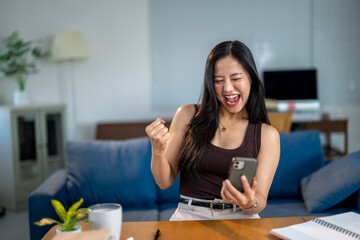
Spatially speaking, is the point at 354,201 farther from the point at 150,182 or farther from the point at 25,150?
the point at 25,150

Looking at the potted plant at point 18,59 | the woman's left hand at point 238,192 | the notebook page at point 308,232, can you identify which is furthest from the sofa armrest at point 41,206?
the potted plant at point 18,59

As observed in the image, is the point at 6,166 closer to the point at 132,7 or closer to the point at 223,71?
the point at 132,7

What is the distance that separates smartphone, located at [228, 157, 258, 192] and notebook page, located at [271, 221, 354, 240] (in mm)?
171

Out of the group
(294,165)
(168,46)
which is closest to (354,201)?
(294,165)

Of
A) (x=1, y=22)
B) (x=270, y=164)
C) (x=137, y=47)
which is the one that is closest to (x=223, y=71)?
(x=270, y=164)

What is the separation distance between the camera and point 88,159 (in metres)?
2.48

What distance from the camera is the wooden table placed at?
1.16 metres

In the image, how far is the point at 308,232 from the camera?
112 cm

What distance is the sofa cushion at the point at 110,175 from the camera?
2418 mm

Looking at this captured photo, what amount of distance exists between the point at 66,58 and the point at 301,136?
280cm

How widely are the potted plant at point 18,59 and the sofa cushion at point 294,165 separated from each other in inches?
112

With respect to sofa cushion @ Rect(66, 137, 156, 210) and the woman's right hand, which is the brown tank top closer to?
the woman's right hand

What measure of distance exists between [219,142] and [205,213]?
299 millimetres

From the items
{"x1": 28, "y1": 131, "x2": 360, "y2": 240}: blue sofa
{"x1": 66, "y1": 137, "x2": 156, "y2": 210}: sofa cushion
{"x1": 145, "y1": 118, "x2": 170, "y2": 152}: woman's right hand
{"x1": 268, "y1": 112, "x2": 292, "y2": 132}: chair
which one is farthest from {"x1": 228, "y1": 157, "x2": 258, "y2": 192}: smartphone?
{"x1": 268, "y1": 112, "x2": 292, "y2": 132}: chair
